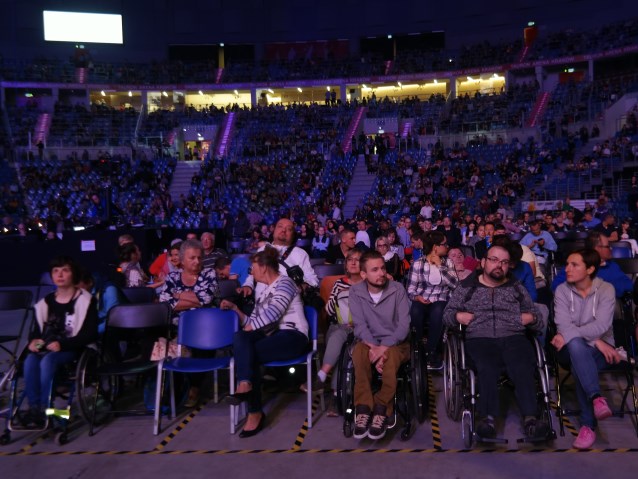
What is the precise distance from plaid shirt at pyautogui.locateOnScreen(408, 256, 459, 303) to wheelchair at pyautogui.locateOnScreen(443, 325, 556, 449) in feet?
3.13

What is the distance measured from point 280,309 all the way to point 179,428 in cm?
114

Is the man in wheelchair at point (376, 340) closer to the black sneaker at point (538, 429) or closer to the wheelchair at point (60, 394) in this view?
the black sneaker at point (538, 429)

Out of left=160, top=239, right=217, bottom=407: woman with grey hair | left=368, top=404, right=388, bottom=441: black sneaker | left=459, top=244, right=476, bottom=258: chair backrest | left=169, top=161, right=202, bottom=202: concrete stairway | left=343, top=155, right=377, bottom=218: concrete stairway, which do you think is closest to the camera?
left=368, top=404, right=388, bottom=441: black sneaker

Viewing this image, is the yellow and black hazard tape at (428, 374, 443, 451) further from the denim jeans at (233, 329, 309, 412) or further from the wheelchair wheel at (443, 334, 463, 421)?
the denim jeans at (233, 329, 309, 412)

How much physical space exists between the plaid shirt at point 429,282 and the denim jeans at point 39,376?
3.00m

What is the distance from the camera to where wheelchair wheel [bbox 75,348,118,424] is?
15.6 ft

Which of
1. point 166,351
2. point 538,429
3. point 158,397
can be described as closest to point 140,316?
point 166,351

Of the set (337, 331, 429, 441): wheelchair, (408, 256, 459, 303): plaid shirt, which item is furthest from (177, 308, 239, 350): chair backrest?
(408, 256, 459, 303): plaid shirt

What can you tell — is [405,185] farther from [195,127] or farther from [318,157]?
[195,127]

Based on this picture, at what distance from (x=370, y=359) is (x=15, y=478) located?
234cm

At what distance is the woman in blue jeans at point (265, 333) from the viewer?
479 cm

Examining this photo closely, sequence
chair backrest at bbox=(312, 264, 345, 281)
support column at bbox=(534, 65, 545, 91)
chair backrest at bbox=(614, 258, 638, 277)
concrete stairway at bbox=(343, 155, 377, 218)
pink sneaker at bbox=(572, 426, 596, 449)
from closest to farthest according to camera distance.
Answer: pink sneaker at bbox=(572, 426, 596, 449) → chair backrest at bbox=(614, 258, 638, 277) → chair backrest at bbox=(312, 264, 345, 281) → concrete stairway at bbox=(343, 155, 377, 218) → support column at bbox=(534, 65, 545, 91)

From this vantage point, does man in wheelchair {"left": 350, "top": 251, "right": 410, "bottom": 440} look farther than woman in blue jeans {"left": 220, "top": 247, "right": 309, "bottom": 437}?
No

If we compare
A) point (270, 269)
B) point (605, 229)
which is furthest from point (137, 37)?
point (270, 269)
